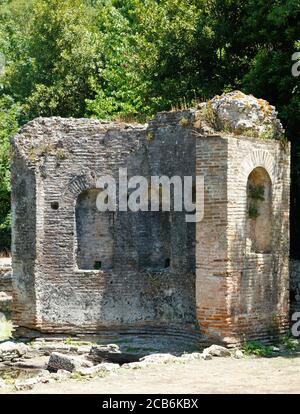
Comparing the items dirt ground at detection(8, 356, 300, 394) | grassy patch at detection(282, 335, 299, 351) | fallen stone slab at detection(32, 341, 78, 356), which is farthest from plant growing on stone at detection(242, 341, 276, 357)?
fallen stone slab at detection(32, 341, 78, 356)

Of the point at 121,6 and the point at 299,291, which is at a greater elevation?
the point at 121,6

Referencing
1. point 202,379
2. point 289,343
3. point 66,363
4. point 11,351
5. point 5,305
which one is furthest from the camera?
point 5,305

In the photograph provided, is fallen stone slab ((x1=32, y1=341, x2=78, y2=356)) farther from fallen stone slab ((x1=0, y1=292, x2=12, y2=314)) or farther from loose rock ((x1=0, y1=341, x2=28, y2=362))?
fallen stone slab ((x1=0, y1=292, x2=12, y2=314))

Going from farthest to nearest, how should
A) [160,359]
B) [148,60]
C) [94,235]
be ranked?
[148,60]
[94,235]
[160,359]

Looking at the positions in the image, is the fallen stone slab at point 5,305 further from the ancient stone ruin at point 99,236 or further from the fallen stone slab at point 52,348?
the fallen stone slab at point 52,348

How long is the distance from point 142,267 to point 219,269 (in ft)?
10.7

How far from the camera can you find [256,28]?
20625mm

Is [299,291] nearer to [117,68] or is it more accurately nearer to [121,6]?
[117,68]

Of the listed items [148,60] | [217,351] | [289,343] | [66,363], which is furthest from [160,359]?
[148,60]

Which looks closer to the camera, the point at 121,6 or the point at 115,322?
the point at 115,322

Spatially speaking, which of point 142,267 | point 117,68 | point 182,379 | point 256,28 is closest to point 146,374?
point 182,379

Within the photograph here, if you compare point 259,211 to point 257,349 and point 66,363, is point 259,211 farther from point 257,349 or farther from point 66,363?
point 66,363

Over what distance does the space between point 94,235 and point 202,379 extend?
6.44 meters

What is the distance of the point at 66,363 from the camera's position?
595 inches
